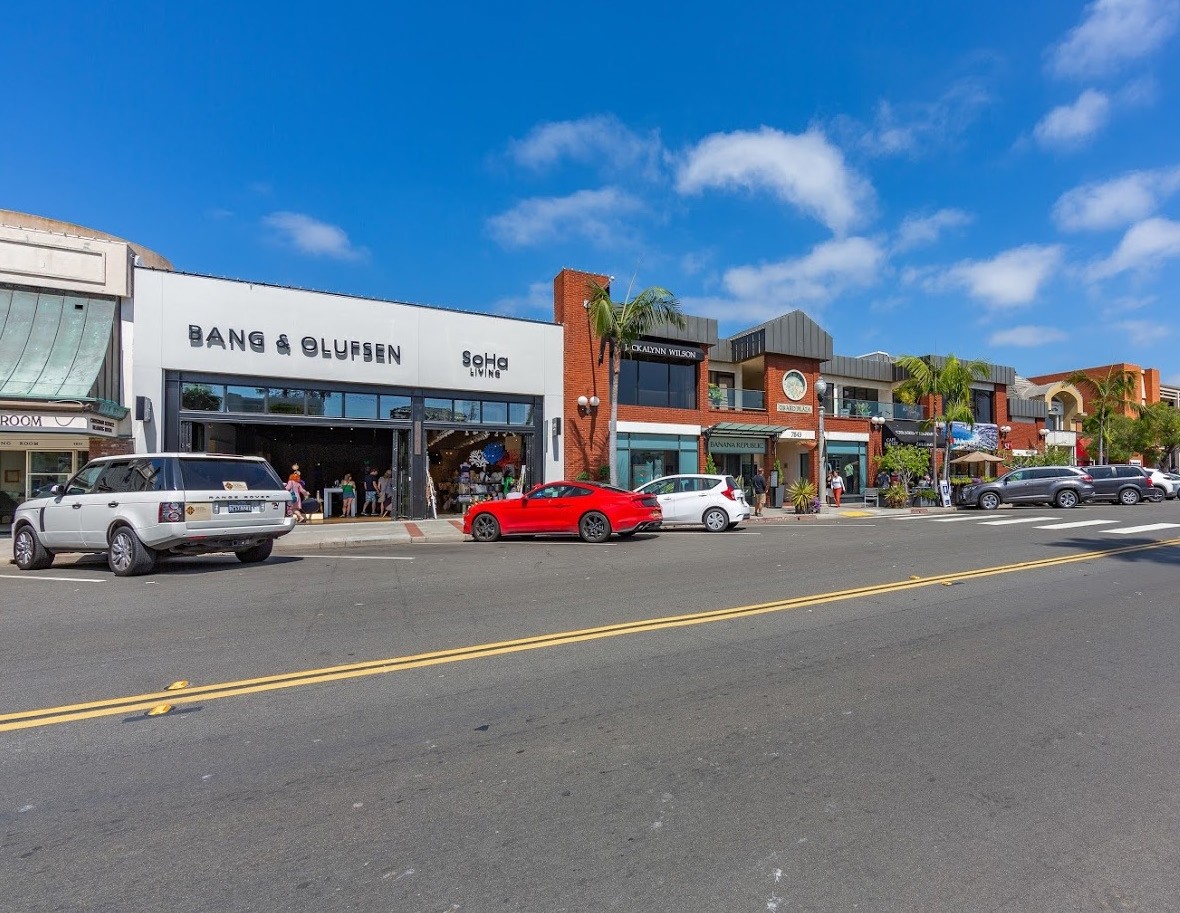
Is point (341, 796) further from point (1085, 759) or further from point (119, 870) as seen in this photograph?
point (1085, 759)

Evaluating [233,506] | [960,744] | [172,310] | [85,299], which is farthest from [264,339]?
[960,744]

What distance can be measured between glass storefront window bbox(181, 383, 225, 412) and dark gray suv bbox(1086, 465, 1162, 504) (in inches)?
1193

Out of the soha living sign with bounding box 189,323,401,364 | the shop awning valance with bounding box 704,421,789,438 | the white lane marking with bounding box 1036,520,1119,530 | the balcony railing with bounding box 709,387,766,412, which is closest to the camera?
the white lane marking with bounding box 1036,520,1119,530

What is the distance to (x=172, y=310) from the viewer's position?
1734 cm

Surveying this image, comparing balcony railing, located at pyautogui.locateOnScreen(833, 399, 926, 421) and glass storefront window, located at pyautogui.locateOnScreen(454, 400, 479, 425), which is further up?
balcony railing, located at pyautogui.locateOnScreen(833, 399, 926, 421)

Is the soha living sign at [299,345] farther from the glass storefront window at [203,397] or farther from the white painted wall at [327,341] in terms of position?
the glass storefront window at [203,397]

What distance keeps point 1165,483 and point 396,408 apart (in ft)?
98.7

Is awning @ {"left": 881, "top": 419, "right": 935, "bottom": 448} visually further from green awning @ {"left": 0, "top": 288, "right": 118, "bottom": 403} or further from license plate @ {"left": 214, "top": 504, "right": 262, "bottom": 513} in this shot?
green awning @ {"left": 0, "top": 288, "right": 118, "bottom": 403}

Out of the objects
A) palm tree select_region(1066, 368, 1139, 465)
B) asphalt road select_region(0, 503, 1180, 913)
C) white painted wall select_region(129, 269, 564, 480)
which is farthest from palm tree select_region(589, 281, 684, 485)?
palm tree select_region(1066, 368, 1139, 465)

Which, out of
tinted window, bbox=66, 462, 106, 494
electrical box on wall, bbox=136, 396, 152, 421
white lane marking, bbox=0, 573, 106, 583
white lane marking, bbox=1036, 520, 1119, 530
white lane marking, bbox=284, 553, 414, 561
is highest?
electrical box on wall, bbox=136, 396, 152, 421

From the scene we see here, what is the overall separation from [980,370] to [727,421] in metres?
12.1

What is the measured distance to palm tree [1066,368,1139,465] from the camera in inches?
1529

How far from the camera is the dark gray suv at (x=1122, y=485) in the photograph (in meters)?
24.5

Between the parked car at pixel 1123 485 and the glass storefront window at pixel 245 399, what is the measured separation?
96.0 feet
